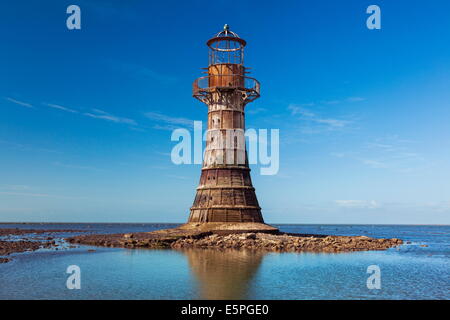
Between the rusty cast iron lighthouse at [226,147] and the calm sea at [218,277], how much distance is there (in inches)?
404

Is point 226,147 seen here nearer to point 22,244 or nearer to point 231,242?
point 231,242

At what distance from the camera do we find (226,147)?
137ft

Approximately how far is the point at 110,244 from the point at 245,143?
1628cm

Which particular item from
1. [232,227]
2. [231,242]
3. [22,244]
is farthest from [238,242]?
Answer: [22,244]

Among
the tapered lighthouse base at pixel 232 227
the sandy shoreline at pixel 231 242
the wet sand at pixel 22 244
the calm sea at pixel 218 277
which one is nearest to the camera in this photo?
the calm sea at pixel 218 277

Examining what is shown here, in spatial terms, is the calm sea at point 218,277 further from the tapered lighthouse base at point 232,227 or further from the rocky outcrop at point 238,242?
the tapered lighthouse base at point 232,227

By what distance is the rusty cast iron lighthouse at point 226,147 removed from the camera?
4031 centimetres

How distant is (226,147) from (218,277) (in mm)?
22789

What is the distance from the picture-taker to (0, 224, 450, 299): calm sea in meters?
17.1

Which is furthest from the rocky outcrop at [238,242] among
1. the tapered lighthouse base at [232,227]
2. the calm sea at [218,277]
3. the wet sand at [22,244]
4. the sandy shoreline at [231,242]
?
the wet sand at [22,244]

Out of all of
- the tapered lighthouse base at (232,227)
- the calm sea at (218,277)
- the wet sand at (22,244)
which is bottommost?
the wet sand at (22,244)

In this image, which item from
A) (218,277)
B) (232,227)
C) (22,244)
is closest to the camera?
(218,277)
